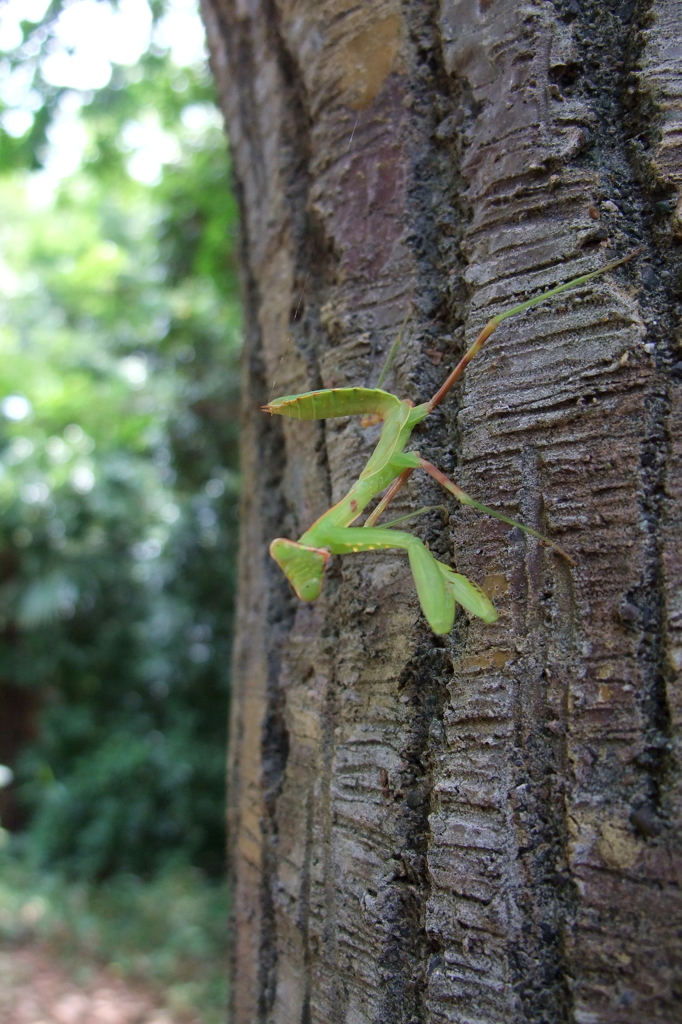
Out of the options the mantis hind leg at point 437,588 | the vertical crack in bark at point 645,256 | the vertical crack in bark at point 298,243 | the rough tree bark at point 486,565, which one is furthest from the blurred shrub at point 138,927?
the vertical crack in bark at point 645,256

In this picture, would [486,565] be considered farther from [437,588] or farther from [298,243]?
[298,243]

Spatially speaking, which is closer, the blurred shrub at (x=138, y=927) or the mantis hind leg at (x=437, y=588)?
the mantis hind leg at (x=437, y=588)

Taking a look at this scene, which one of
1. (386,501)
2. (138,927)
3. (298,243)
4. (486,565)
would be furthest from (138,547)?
(486,565)

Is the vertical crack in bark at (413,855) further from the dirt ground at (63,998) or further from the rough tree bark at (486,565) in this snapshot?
the dirt ground at (63,998)

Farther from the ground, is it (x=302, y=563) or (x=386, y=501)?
(x=386, y=501)

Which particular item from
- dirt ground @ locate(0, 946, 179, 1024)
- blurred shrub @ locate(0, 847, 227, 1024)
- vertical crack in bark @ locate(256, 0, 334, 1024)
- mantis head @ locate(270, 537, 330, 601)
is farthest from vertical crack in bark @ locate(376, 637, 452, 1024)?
dirt ground @ locate(0, 946, 179, 1024)

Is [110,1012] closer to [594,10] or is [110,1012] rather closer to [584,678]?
[584,678]

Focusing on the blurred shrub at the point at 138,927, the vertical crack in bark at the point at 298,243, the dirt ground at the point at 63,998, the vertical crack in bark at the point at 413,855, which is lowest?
the dirt ground at the point at 63,998
